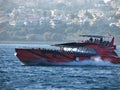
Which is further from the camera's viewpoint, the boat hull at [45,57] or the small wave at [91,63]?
the small wave at [91,63]

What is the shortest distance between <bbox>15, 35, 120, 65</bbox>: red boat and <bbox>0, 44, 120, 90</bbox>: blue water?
1.79 m

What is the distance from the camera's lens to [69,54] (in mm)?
Answer: 141000

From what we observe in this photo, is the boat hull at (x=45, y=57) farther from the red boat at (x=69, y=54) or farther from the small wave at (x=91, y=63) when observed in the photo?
the small wave at (x=91, y=63)

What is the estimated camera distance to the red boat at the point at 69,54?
140 m

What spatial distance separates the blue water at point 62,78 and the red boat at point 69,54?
179 cm

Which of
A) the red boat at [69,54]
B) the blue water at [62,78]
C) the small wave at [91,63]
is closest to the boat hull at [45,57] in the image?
the red boat at [69,54]

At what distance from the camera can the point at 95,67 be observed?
14562 cm

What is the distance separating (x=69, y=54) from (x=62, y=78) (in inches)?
1049

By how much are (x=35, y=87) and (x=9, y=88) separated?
14.1 feet

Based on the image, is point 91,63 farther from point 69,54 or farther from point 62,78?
point 62,78

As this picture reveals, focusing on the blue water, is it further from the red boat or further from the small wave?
the red boat

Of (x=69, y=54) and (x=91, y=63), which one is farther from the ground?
(x=69, y=54)

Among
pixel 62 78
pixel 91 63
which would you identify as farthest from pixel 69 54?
pixel 62 78

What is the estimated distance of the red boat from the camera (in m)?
140
